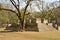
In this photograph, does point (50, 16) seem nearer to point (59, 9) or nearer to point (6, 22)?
point (59, 9)

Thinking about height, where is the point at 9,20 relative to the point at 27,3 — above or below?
below

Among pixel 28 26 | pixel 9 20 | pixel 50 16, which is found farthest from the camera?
pixel 50 16

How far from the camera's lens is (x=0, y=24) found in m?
65.4

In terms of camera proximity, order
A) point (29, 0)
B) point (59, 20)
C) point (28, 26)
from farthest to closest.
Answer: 1. point (59, 20)
2. point (28, 26)
3. point (29, 0)

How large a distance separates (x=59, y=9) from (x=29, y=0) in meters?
48.6

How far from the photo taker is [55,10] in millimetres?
79750

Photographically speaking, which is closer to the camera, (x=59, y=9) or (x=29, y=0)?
(x=29, y=0)

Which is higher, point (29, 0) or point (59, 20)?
point (29, 0)

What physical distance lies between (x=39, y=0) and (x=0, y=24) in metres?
35.4

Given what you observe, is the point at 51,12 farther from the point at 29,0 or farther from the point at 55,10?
the point at 29,0

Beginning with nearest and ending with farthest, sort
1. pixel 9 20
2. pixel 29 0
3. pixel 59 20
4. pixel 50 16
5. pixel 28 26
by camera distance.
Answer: pixel 29 0
pixel 28 26
pixel 59 20
pixel 9 20
pixel 50 16

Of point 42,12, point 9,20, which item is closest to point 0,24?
point 9,20

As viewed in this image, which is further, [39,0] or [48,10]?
[48,10]

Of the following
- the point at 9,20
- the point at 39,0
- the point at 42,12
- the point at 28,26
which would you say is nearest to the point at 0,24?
the point at 9,20
